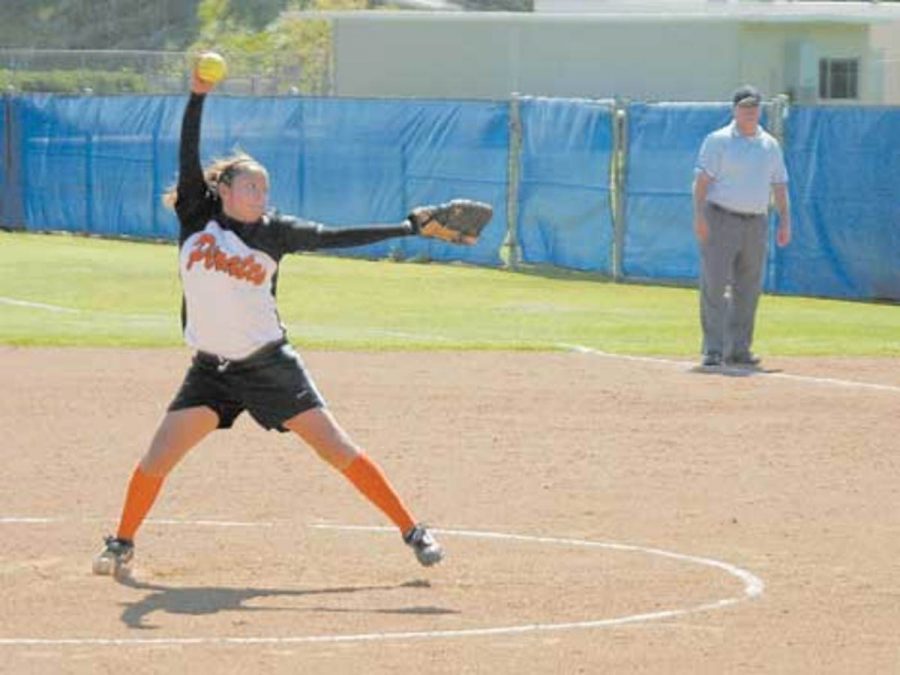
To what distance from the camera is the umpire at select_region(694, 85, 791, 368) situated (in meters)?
17.9

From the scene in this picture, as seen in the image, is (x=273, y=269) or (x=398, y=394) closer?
(x=273, y=269)

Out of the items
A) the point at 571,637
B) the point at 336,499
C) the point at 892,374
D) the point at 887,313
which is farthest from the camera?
the point at 887,313

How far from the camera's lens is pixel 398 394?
648 inches

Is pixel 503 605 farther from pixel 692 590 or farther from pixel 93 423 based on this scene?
pixel 93 423

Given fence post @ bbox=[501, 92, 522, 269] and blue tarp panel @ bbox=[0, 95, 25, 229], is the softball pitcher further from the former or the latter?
blue tarp panel @ bbox=[0, 95, 25, 229]

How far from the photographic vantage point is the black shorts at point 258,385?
9891 mm

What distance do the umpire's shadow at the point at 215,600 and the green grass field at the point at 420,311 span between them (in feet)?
32.4

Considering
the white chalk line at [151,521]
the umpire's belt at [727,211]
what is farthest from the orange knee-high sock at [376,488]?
the umpire's belt at [727,211]

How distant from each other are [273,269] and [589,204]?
58.8 feet

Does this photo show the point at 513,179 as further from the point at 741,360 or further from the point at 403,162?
the point at 741,360

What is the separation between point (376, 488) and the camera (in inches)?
394

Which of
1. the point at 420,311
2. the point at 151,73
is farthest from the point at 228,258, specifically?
the point at 151,73

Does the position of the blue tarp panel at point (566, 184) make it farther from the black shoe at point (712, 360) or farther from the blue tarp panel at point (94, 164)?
the black shoe at point (712, 360)

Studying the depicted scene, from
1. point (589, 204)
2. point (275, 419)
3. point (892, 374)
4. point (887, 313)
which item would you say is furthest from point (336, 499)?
point (589, 204)
